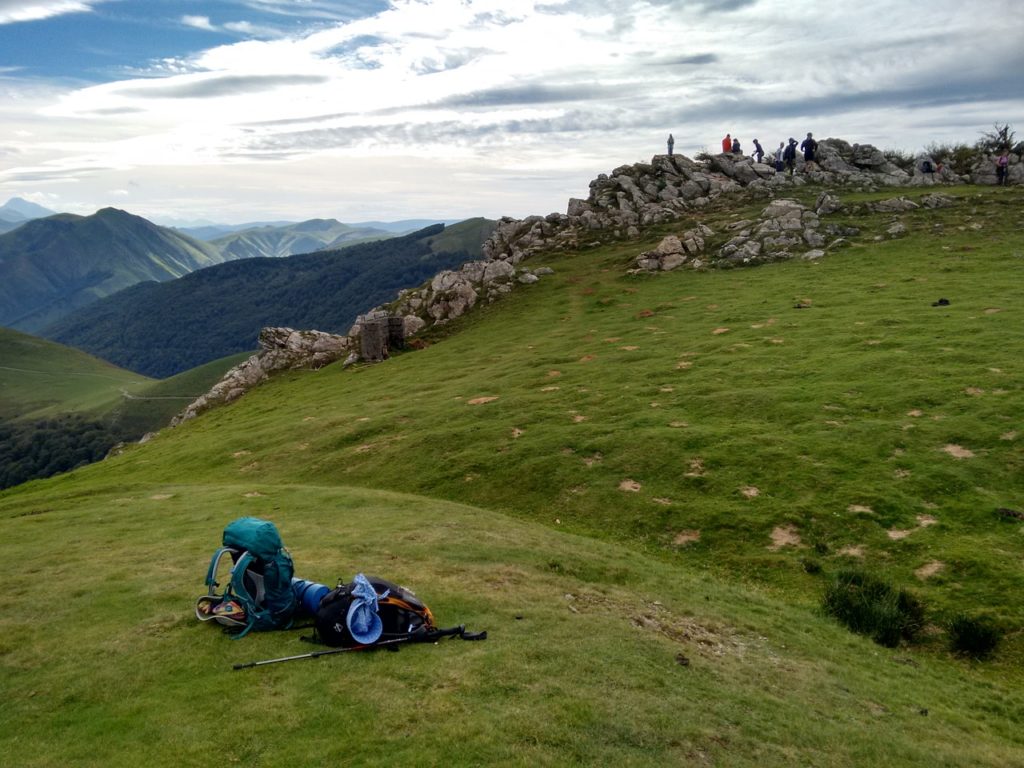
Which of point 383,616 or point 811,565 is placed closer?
point 383,616

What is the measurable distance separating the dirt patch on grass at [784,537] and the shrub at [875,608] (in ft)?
10.1

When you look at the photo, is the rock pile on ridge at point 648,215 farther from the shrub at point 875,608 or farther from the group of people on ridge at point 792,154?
the shrub at point 875,608

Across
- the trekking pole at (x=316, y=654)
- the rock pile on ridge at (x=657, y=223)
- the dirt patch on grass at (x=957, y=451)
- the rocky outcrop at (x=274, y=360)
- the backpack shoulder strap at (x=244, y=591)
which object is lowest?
the rocky outcrop at (x=274, y=360)

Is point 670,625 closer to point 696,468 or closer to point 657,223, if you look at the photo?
point 696,468

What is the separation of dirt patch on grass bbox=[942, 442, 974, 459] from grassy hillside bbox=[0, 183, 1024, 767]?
0.23m

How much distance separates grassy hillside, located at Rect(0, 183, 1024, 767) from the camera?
12.7 metres

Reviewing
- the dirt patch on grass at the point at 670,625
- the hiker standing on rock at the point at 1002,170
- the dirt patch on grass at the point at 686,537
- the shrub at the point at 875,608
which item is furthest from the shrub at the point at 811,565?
the hiker standing on rock at the point at 1002,170

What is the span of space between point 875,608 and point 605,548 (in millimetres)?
9146

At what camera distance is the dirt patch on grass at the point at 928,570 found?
2191 centimetres

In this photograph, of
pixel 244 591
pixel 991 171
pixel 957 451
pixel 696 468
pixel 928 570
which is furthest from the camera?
pixel 991 171

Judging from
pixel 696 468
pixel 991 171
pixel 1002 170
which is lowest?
pixel 696 468

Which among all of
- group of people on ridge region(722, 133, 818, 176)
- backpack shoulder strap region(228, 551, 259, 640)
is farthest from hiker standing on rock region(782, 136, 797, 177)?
backpack shoulder strap region(228, 551, 259, 640)

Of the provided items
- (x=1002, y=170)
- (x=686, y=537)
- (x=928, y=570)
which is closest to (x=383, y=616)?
(x=686, y=537)

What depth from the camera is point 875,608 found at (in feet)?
67.6
